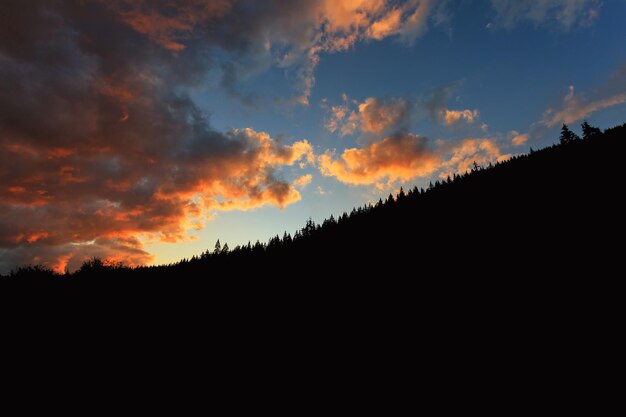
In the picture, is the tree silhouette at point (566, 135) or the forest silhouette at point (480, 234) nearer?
the forest silhouette at point (480, 234)

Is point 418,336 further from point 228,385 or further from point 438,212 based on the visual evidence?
point 438,212

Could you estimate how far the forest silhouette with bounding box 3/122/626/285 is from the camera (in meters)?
31.9

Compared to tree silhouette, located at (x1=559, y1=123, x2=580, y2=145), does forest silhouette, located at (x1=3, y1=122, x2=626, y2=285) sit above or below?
below

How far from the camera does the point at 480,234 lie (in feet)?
146

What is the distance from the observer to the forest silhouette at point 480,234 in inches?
1256

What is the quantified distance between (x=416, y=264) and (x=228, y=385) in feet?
102

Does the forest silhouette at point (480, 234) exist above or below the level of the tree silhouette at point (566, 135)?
below

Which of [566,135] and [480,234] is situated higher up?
[566,135]

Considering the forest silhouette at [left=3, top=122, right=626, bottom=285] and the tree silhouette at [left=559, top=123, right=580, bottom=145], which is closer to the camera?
the forest silhouette at [left=3, top=122, right=626, bottom=285]

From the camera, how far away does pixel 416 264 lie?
43.2 m

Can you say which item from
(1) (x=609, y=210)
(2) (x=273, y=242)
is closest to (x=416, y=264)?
(1) (x=609, y=210)

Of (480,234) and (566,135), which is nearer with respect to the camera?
(480,234)

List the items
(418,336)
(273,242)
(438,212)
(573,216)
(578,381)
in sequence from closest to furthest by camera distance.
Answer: (578,381)
(418,336)
(573,216)
(438,212)
(273,242)

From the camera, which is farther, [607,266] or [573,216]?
[573,216]
